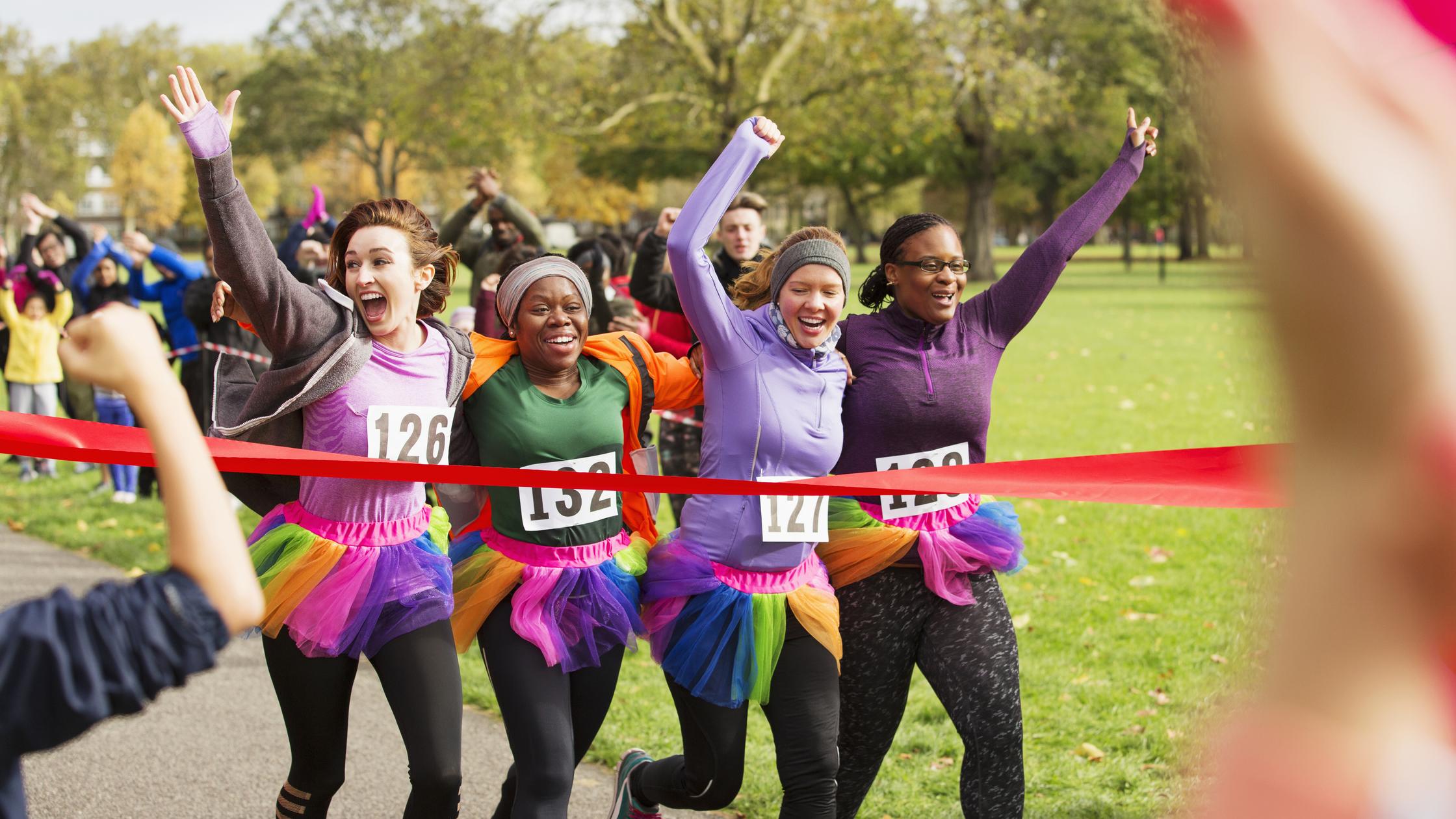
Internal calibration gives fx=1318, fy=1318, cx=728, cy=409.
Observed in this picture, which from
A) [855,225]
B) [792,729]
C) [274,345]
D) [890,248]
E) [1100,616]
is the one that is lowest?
[1100,616]

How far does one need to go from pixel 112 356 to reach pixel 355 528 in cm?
205

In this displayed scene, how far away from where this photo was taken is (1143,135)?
13.2 feet

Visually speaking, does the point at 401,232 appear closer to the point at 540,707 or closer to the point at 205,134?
the point at 205,134

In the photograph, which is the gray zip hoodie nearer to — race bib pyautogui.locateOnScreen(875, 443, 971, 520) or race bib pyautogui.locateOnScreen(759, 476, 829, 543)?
race bib pyautogui.locateOnScreen(759, 476, 829, 543)

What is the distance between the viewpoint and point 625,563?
3840 mm

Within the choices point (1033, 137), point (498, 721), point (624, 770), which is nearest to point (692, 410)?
point (498, 721)

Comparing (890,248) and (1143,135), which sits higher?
(1143,135)

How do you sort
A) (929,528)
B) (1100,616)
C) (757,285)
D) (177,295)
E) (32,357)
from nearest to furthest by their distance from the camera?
(929,528)
(757,285)
(1100,616)
(177,295)
(32,357)

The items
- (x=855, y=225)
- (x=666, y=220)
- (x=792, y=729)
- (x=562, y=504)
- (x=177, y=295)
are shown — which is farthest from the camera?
(x=855, y=225)

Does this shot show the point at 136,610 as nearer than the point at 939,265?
Yes

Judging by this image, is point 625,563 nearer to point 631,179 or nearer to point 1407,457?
point 1407,457

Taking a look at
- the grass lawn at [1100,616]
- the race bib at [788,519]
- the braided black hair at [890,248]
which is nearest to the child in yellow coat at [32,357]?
the grass lawn at [1100,616]

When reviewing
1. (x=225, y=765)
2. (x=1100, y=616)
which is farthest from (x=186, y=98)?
(x=1100, y=616)

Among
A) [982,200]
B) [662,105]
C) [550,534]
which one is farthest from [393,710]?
[982,200]
